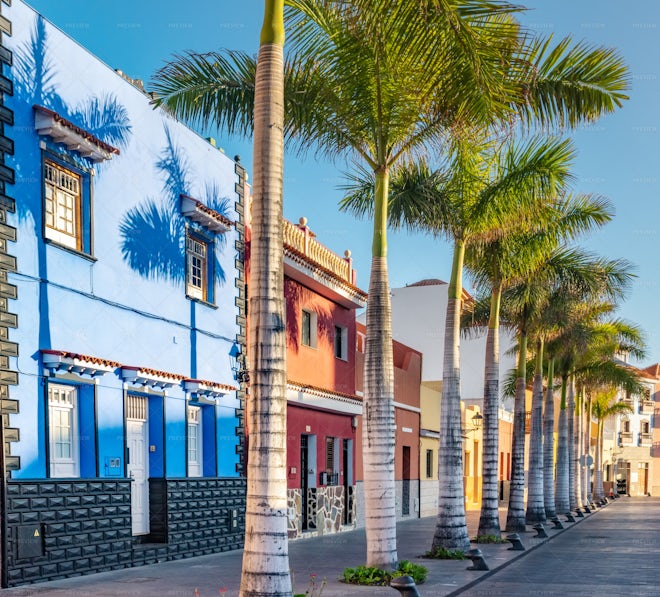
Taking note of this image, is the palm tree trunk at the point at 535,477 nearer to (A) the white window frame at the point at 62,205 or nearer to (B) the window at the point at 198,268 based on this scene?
(B) the window at the point at 198,268

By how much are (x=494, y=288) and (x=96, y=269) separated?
1100 cm

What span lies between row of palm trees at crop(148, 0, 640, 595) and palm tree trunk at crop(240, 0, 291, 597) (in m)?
0.01

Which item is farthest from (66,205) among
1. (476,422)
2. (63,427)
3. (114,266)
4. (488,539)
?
(476,422)

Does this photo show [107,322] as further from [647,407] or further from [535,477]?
[647,407]

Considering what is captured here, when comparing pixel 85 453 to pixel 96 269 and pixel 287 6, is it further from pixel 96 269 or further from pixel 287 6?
pixel 287 6

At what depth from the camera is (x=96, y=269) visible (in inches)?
618

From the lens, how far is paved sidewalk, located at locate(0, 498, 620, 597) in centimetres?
1313

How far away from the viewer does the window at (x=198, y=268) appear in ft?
63.1

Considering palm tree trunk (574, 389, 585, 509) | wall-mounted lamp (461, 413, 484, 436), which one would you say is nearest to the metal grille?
wall-mounted lamp (461, 413, 484, 436)

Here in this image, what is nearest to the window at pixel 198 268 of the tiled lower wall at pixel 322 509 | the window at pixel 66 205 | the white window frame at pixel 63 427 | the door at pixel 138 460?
the door at pixel 138 460

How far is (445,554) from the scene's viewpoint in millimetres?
18406

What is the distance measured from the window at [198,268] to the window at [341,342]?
907 cm

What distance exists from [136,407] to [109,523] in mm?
2527

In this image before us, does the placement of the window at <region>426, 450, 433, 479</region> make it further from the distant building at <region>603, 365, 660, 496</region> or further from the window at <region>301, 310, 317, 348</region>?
the distant building at <region>603, 365, 660, 496</region>
